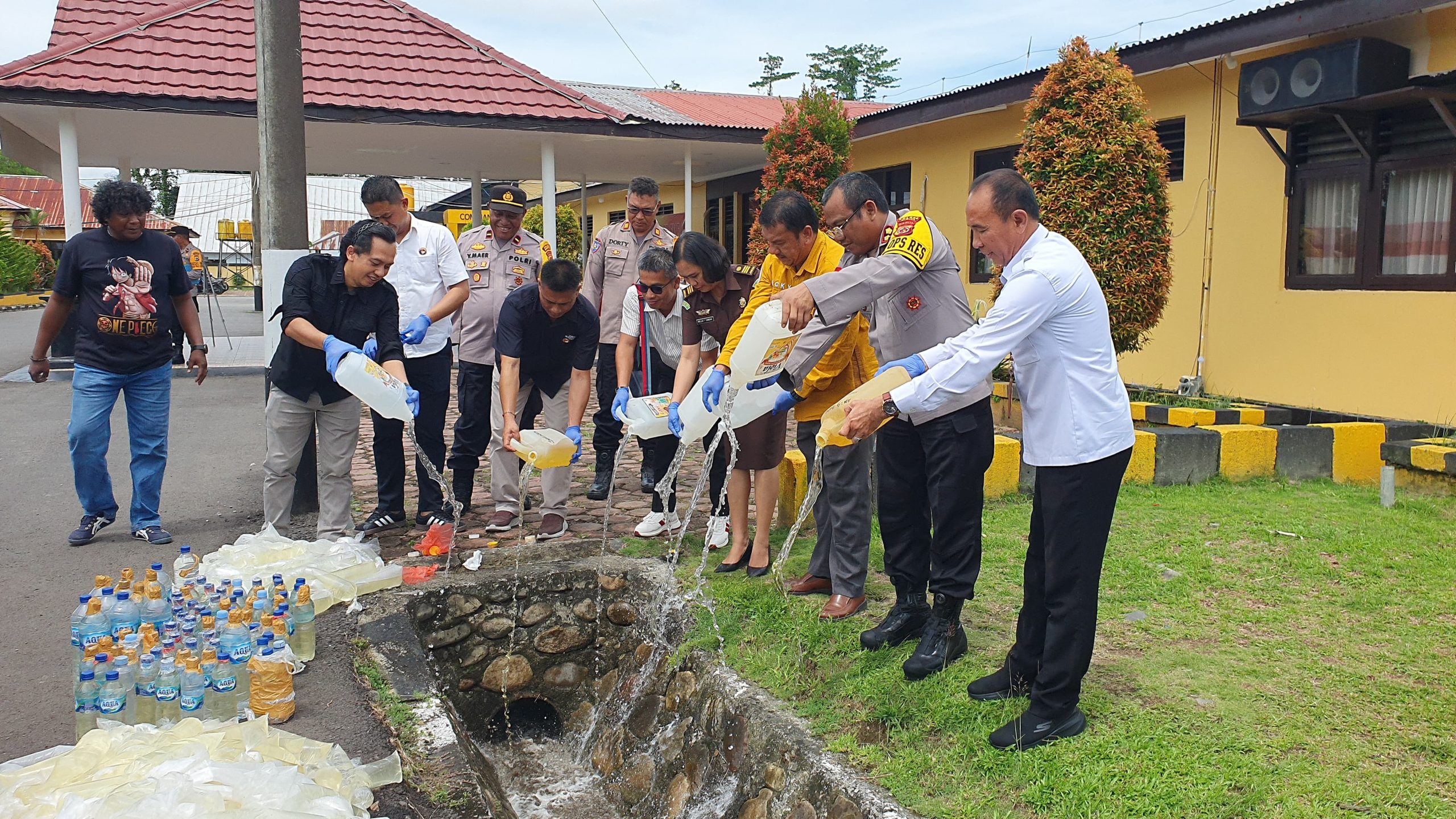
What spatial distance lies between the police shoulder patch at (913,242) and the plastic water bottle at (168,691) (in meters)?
2.88

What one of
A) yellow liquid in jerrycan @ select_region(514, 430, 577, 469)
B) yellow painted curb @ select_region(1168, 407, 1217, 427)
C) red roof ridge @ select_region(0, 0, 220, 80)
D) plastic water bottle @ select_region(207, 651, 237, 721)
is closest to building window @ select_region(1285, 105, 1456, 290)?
yellow painted curb @ select_region(1168, 407, 1217, 427)

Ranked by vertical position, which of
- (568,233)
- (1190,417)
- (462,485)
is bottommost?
(462,485)

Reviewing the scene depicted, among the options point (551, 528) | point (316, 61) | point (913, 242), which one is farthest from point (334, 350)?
point (316, 61)

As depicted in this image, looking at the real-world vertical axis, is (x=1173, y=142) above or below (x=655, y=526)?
above

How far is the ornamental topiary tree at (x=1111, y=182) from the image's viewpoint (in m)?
7.99

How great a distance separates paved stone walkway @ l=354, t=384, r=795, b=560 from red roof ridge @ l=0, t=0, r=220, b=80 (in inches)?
221

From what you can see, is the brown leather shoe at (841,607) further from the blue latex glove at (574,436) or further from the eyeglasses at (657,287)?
the eyeglasses at (657,287)

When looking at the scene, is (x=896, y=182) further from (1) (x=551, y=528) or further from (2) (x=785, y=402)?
(2) (x=785, y=402)

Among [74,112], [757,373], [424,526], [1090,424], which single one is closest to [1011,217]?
[1090,424]

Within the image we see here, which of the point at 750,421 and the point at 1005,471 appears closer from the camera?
the point at 750,421

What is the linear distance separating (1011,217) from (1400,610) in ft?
8.91

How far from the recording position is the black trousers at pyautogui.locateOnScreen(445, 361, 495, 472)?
5.93m

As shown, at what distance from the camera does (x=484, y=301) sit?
6.32 m

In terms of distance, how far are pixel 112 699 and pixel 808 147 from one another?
10.2m
